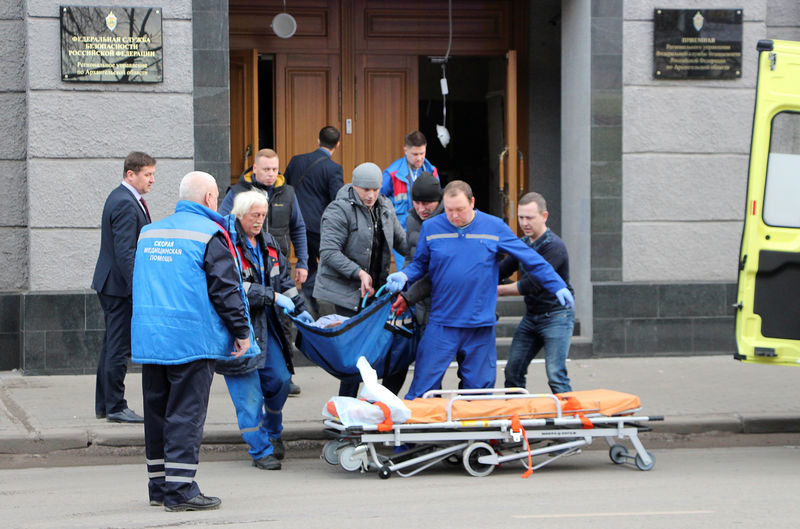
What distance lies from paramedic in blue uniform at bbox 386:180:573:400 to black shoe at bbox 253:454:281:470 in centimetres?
100

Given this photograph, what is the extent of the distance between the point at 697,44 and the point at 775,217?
14.2ft

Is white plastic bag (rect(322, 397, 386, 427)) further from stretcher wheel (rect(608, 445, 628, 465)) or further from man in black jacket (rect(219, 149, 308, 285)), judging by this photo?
man in black jacket (rect(219, 149, 308, 285))

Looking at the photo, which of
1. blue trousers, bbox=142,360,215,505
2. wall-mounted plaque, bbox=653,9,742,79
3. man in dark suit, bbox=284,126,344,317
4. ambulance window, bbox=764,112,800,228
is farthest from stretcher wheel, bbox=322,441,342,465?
wall-mounted plaque, bbox=653,9,742,79

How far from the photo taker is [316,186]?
1077 cm

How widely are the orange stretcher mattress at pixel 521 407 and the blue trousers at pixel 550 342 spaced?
0.59 metres

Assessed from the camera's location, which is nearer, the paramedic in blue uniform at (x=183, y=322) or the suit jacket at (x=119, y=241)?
the paramedic in blue uniform at (x=183, y=322)

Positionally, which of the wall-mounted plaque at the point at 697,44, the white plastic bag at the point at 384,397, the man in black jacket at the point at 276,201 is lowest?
the white plastic bag at the point at 384,397

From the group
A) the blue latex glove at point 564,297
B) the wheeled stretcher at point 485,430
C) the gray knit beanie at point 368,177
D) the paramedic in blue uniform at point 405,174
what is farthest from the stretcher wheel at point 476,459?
the paramedic in blue uniform at point 405,174

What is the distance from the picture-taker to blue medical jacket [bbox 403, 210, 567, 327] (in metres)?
7.43

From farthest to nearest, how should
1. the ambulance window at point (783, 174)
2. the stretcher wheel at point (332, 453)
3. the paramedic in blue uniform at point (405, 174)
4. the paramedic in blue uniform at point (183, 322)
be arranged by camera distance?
the paramedic in blue uniform at point (405, 174) → the ambulance window at point (783, 174) → the stretcher wheel at point (332, 453) → the paramedic in blue uniform at point (183, 322)

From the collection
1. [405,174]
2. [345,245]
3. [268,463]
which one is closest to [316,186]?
[405,174]

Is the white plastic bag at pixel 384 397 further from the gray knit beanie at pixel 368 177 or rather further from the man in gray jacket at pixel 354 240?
the gray knit beanie at pixel 368 177

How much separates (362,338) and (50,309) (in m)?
4.22

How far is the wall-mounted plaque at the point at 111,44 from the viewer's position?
34.4ft
